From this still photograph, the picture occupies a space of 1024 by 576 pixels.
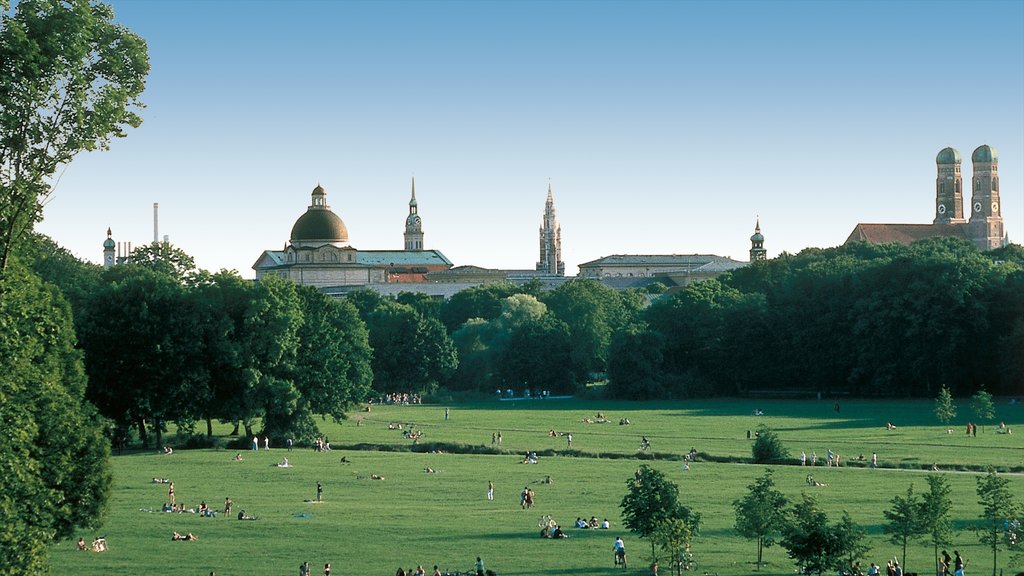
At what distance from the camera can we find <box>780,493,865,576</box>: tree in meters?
33.0

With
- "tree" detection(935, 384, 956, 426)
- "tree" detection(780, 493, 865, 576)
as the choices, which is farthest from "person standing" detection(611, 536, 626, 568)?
"tree" detection(935, 384, 956, 426)

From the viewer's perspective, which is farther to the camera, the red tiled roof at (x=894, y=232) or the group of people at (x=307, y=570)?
the red tiled roof at (x=894, y=232)

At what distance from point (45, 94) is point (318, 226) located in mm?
169032

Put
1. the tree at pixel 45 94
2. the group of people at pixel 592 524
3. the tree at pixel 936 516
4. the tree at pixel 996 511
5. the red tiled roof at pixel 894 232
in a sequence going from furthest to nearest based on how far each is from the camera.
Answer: the red tiled roof at pixel 894 232 → the group of people at pixel 592 524 → the tree at pixel 996 511 → the tree at pixel 936 516 → the tree at pixel 45 94

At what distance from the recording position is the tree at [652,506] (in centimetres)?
3609

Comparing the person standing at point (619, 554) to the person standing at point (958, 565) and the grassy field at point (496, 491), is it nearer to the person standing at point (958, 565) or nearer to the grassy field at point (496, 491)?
the grassy field at point (496, 491)

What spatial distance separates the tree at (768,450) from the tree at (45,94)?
114 ft

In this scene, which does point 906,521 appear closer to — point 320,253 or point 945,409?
point 945,409

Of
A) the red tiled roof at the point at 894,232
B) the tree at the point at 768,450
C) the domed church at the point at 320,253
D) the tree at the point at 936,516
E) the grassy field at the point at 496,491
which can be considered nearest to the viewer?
the tree at the point at 936,516

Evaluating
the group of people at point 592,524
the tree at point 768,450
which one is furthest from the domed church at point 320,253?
Answer: the group of people at point 592,524

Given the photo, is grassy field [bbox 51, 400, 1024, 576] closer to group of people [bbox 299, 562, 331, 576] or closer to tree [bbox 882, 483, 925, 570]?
group of people [bbox 299, 562, 331, 576]

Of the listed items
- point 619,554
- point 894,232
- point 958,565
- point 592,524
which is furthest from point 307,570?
point 894,232

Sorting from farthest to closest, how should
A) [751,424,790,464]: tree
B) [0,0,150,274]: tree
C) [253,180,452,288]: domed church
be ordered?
1. [253,180,452,288]: domed church
2. [751,424,790,464]: tree
3. [0,0,150,274]: tree

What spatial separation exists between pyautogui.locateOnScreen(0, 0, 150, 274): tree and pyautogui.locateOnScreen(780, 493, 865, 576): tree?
57.2 ft
